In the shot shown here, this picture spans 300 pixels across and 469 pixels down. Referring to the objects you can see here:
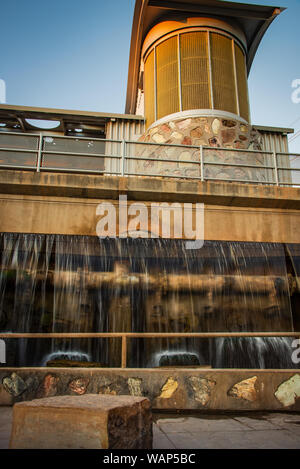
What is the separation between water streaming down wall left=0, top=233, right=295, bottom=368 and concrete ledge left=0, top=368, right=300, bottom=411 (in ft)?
6.25

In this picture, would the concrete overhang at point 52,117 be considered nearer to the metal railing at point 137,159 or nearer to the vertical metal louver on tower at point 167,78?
the vertical metal louver on tower at point 167,78

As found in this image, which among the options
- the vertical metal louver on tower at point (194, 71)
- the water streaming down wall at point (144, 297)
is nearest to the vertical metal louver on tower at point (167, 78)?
the vertical metal louver on tower at point (194, 71)

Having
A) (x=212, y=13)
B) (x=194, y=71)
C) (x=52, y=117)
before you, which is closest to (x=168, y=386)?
(x=194, y=71)

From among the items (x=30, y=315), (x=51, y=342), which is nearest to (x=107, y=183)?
(x=30, y=315)

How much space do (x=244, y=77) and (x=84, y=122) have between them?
6.43 metres

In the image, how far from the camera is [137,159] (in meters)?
8.45

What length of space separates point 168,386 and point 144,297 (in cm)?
329

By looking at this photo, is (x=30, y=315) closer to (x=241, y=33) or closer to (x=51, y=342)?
(x=51, y=342)

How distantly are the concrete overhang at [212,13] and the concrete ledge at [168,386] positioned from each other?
40.2ft

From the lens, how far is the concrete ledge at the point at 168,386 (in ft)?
19.1

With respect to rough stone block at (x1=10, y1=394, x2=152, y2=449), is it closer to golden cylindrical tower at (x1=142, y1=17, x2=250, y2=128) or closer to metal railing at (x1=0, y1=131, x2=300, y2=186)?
metal railing at (x1=0, y1=131, x2=300, y2=186)

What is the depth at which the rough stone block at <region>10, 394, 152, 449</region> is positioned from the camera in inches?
114

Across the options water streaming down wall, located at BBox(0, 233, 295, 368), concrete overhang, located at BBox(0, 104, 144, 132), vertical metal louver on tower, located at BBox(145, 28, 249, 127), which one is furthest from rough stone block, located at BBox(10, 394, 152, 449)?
concrete overhang, located at BBox(0, 104, 144, 132)

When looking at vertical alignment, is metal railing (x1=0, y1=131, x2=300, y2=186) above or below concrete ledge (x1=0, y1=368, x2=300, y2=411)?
above
